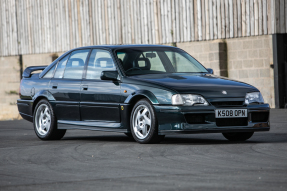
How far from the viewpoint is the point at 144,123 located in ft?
28.7

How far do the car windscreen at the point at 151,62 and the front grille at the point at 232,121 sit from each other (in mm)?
1403

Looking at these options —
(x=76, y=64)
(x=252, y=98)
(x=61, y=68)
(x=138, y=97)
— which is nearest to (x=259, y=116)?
(x=252, y=98)

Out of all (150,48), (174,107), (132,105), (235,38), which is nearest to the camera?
(174,107)

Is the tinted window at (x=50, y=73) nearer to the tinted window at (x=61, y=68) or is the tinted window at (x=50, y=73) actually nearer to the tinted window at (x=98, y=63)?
the tinted window at (x=61, y=68)

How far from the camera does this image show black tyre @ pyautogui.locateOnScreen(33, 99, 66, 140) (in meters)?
10.4

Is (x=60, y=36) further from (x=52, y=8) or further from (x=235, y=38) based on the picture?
(x=235, y=38)

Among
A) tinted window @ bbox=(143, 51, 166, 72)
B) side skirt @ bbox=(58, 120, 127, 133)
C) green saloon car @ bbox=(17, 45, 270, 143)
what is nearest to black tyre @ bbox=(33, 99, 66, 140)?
green saloon car @ bbox=(17, 45, 270, 143)

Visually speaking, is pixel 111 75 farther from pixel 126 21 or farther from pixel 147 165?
pixel 126 21

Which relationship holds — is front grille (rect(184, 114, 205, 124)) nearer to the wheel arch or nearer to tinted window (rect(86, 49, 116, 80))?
tinted window (rect(86, 49, 116, 80))

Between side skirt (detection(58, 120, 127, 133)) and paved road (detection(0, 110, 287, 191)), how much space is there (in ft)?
0.77

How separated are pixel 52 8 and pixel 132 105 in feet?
56.6

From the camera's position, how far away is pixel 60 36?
83.1 ft

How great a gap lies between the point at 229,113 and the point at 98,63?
250 centimetres

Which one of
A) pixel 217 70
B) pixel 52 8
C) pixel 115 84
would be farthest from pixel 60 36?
pixel 115 84
